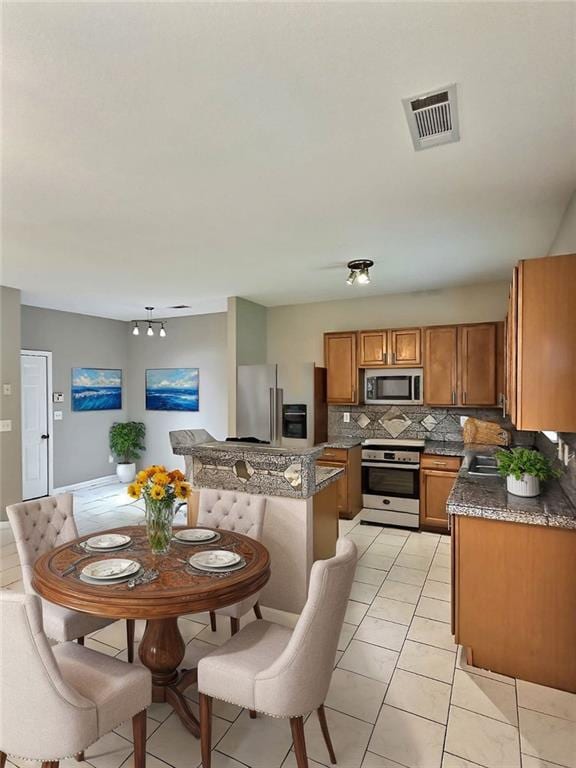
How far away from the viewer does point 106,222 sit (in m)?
2.90

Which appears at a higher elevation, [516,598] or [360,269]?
[360,269]

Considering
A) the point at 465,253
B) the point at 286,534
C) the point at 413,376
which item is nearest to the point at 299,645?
the point at 286,534

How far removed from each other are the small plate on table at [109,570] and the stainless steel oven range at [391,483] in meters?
3.30

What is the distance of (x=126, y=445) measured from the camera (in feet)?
23.4

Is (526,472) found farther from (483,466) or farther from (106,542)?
(106,542)

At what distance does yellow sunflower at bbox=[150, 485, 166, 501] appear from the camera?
2.06m

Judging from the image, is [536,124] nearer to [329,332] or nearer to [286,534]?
[286,534]

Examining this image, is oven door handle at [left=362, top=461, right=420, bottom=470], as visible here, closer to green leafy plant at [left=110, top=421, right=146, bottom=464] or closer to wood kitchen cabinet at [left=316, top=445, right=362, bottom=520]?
wood kitchen cabinet at [left=316, top=445, right=362, bottom=520]

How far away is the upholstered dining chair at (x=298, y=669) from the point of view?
1.57 m

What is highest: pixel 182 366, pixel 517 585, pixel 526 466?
pixel 182 366

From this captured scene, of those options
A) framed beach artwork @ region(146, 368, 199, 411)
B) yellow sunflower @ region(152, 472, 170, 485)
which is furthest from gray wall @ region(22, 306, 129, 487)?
yellow sunflower @ region(152, 472, 170, 485)

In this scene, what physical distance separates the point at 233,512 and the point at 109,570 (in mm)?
911

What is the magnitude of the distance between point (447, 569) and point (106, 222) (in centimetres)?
385

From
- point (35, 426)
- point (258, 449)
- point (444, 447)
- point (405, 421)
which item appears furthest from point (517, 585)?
point (35, 426)
